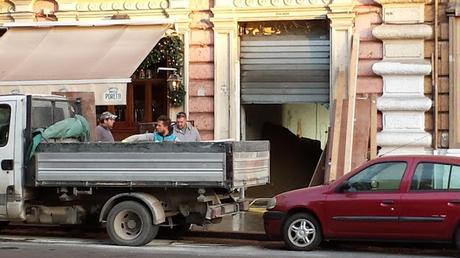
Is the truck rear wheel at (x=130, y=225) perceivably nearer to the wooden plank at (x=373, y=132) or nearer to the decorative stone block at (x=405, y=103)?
the wooden plank at (x=373, y=132)

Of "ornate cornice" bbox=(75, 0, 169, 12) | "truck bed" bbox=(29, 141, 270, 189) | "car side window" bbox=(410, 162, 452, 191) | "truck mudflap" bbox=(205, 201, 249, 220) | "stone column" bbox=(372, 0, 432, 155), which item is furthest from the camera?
"ornate cornice" bbox=(75, 0, 169, 12)

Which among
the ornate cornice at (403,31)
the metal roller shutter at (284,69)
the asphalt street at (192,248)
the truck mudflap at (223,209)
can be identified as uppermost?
the ornate cornice at (403,31)

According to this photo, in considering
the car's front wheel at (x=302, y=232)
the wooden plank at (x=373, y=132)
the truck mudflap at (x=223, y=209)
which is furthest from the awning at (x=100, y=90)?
the wooden plank at (x=373, y=132)

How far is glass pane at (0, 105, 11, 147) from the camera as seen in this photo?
1165 centimetres

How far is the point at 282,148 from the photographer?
17266 millimetres

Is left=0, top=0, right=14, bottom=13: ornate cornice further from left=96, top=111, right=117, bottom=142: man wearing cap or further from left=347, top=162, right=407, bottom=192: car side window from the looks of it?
left=347, top=162, right=407, bottom=192: car side window

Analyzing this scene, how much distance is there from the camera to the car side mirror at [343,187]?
10797 millimetres

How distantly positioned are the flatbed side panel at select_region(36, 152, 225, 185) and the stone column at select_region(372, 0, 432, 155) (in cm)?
551

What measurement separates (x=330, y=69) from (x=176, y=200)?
572 cm

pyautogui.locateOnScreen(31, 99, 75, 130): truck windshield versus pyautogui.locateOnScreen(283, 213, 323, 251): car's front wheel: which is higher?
pyautogui.locateOnScreen(31, 99, 75, 130): truck windshield

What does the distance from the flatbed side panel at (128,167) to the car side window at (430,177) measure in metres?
2.65

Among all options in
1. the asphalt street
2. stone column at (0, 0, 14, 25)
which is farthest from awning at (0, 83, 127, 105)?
stone column at (0, 0, 14, 25)

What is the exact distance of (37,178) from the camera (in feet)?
37.4

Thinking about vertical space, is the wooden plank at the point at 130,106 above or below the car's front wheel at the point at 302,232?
above
